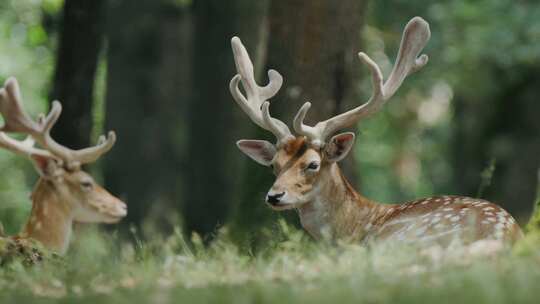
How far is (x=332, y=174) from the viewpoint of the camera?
8.70 metres

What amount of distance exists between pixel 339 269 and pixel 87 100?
6680 mm

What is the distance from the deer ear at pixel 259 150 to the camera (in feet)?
28.9

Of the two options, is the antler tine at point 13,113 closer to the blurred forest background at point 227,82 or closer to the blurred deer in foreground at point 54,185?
the blurred deer in foreground at point 54,185

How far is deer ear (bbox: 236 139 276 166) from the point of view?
8.82 metres

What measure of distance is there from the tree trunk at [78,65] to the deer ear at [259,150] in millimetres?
3670

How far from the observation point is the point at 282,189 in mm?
8258

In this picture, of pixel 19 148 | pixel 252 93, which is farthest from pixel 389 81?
pixel 19 148

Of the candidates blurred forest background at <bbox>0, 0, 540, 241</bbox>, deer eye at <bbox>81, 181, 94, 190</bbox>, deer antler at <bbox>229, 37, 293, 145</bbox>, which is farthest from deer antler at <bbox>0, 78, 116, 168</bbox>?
deer antler at <bbox>229, 37, 293, 145</bbox>

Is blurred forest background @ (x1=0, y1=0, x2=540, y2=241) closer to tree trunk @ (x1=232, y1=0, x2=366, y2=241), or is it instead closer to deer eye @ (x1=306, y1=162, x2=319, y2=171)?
tree trunk @ (x1=232, y1=0, x2=366, y2=241)

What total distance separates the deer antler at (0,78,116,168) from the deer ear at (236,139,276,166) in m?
1.79

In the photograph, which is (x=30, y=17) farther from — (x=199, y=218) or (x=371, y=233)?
(x=371, y=233)

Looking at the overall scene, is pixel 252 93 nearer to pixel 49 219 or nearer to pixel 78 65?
pixel 49 219

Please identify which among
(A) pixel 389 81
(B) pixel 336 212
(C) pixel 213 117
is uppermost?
(A) pixel 389 81

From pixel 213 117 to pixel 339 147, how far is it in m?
8.25
